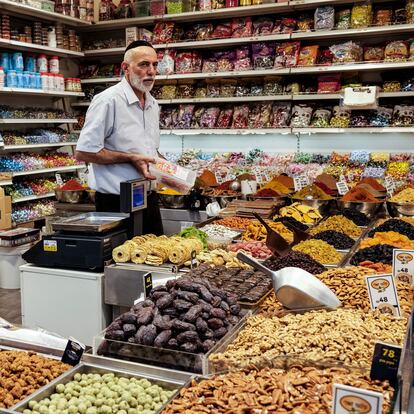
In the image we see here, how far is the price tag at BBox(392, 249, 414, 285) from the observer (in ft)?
8.02

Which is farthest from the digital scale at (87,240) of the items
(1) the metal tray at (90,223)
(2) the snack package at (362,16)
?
(2) the snack package at (362,16)

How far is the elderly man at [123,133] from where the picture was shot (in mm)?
3391

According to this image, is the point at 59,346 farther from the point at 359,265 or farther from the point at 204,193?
the point at 204,193

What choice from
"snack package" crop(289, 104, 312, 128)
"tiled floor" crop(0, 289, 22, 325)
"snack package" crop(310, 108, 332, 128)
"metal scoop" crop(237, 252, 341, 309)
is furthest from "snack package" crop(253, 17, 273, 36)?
"metal scoop" crop(237, 252, 341, 309)

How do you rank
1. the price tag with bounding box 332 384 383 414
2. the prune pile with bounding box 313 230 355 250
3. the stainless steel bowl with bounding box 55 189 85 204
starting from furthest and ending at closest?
the stainless steel bowl with bounding box 55 189 85 204, the prune pile with bounding box 313 230 355 250, the price tag with bounding box 332 384 383 414

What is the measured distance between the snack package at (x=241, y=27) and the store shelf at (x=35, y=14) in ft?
6.67

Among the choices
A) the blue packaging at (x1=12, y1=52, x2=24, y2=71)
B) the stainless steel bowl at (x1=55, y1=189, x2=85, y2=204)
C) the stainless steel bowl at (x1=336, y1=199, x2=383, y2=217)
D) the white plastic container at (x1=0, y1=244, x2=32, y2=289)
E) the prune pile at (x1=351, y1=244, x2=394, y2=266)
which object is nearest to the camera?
the prune pile at (x1=351, y1=244, x2=394, y2=266)

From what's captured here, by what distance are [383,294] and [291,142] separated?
4.36 meters

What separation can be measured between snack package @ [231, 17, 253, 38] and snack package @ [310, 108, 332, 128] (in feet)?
3.92

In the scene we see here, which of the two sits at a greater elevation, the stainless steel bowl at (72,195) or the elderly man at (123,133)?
the elderly man at (123,133)

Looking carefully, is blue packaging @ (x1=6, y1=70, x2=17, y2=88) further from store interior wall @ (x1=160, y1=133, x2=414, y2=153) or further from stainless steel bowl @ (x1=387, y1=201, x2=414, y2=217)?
stainless steel bowl @ (x1=387, y1=201, x2=414, y2=217)

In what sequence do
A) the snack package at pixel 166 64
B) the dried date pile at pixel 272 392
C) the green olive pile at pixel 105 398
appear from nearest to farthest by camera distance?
1. the dried date pile at pixel 272 392
2. the green olive pile at pixel 105 398
3. the snack package at pixel 166 64

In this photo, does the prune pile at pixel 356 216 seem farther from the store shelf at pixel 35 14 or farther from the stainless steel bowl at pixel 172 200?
the store shelf at pixel 35 14

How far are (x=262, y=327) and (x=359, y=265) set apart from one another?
95 cm
